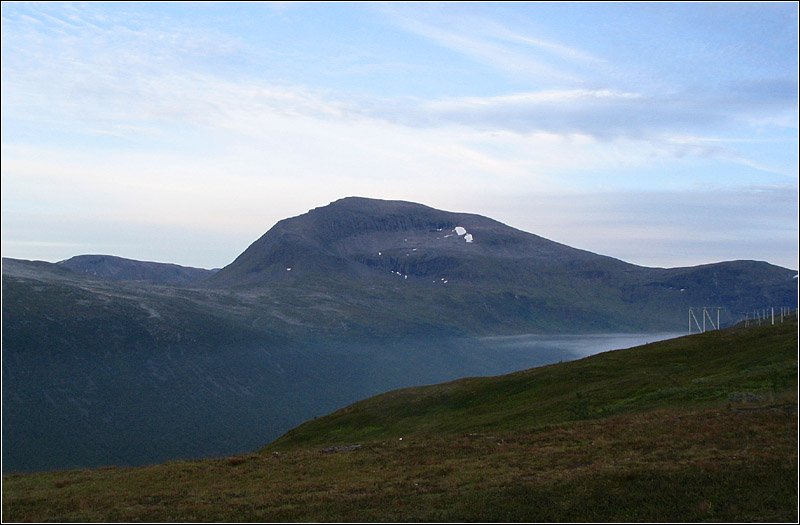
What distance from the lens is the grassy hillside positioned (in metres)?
34.5

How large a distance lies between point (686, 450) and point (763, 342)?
48.6 metres

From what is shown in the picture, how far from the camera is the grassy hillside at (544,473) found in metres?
34.5

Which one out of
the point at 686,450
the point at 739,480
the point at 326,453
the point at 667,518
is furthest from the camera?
the point at 326,453

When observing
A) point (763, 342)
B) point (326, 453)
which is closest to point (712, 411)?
point (326, 453)

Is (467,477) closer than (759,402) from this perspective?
Yes

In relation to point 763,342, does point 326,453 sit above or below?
below

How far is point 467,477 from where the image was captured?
137ft

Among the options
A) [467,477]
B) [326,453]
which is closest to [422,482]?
[467,477]

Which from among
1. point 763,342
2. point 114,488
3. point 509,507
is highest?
point 763,342

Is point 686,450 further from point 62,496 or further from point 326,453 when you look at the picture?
point 62,496

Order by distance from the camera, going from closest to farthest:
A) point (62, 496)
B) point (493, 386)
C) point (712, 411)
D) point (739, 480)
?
point (739, 480)
point (62, 496)
point (712, 411)
point (493, 386)

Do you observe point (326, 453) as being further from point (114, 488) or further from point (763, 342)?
point (763, 342)

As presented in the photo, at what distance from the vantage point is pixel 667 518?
32.0 meters

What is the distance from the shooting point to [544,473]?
4012 centimetres
